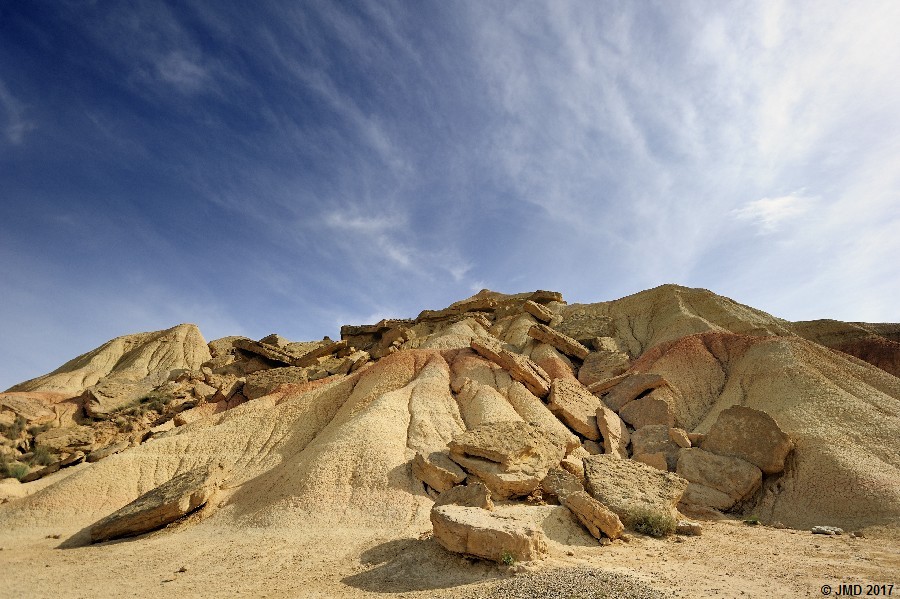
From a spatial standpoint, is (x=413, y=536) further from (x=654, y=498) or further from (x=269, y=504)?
(x=654, y=498)

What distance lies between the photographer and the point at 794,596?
759cm

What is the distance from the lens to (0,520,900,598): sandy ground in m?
8.66

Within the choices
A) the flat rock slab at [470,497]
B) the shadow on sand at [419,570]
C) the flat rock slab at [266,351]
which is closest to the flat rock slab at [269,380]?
the flat rock slab at [266,351]

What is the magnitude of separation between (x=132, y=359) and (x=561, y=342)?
4003 cm

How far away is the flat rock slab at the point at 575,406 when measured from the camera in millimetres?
20656

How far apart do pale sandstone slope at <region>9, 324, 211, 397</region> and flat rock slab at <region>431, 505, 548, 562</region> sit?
123 ft

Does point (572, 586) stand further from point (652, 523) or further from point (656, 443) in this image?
point (656, 443)

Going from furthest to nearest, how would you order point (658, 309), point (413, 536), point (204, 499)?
point (658, 309) → point (204, 499) → point (413, 536)

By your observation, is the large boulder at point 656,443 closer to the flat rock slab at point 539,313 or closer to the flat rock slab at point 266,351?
the flat rock slab at point 539,313

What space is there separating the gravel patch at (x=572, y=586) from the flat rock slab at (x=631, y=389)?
15.9 m

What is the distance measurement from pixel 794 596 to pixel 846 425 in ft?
44.2

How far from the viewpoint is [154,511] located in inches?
558

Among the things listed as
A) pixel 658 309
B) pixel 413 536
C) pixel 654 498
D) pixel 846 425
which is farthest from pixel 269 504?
pixel 658 309

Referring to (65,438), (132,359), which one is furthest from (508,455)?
(132,359)
